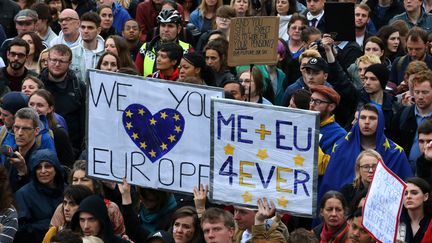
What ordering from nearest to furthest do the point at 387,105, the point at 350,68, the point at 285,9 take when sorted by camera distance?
the point at 387,105
the point at 350,68
the point at 285,9

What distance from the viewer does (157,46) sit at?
18.4 m

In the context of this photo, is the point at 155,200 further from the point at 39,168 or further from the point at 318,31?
the point at 318,31

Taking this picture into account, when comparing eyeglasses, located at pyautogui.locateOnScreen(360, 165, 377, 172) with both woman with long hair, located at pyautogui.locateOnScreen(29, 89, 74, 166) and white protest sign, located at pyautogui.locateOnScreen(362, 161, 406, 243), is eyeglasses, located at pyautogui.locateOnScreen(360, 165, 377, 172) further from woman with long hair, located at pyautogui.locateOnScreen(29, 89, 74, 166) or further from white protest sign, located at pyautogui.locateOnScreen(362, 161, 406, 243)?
woman with long hair, located at pyautogui.locateOnScreen(29, 89, 74, 166)

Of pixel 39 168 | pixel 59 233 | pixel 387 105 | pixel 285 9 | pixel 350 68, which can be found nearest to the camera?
pixel 59 233

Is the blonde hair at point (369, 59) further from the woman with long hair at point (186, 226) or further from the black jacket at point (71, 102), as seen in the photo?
the woman with long hair at point (186, 226)

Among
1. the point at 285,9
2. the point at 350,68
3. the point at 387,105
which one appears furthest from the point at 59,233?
the point at 285,9

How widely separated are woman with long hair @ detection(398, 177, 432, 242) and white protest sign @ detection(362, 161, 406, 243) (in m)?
1.72

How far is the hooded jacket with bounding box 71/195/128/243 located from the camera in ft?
43.3

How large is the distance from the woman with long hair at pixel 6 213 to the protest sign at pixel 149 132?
737 millimetres

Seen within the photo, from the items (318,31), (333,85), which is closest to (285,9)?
Answer: (318,31)

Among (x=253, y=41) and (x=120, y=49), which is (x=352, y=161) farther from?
(x=120, y=49)

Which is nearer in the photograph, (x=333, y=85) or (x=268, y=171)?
(x=268, y=171)

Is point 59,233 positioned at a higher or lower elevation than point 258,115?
lower

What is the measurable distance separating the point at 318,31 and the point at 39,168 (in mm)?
4903
